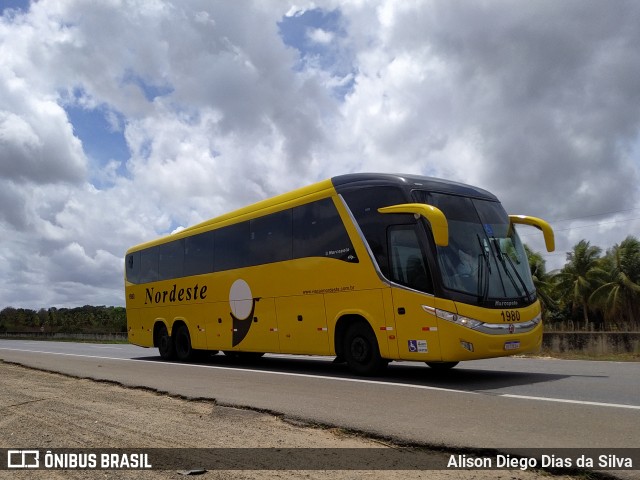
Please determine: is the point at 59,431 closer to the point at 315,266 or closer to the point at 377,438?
the point at 377,438

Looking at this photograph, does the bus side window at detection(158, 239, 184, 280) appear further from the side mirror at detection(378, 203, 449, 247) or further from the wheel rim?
the side mirror at detection(378, 203, 449, 247)

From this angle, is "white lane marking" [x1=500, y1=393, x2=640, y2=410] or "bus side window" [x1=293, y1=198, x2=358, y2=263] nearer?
"white lane marking" [x1=500, y1=393, x2=640, y2=410]

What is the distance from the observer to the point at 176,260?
1762 centimetres

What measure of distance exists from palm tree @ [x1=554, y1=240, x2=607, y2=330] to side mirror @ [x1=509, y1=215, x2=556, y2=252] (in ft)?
142

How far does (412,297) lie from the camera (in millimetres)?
9977

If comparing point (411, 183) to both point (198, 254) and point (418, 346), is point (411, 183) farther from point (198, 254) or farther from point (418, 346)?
point (198, 254)

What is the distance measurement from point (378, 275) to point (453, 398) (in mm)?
2868

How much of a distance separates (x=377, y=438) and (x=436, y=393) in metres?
2.96

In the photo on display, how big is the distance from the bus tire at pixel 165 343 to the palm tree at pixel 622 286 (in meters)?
40.7

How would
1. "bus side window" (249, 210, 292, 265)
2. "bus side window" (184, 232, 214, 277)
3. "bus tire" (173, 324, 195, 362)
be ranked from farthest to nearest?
"bus tire" (173, 324, 195, 362) → "bus side window" (184, 232, 214, 277) → "bus side window" (249, 210, 292, 265)

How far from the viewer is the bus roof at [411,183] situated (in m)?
10.7

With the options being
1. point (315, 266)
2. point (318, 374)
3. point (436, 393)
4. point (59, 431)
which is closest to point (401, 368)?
point (318, 374)

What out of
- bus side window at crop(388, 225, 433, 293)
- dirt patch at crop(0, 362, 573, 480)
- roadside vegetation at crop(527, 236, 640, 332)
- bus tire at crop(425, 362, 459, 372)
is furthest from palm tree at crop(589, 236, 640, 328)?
dirt patch at crop(0, 362, 573, 480)

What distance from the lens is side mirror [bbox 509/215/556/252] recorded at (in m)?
11.3
